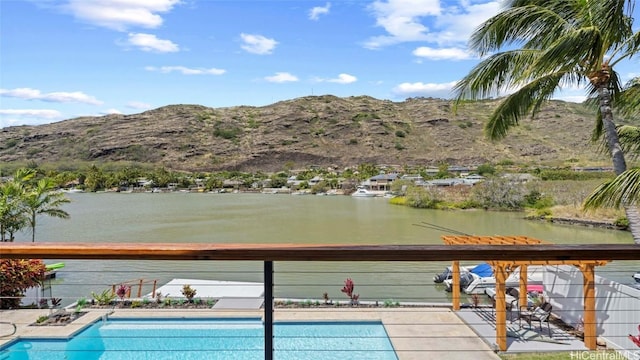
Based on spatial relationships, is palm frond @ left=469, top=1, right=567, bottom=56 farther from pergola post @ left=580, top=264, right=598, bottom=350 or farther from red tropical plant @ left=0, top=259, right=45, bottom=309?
red tropical plant @ left=0, top=259, right=45, bottom=309

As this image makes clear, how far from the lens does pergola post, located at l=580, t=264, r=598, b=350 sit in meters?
5.97

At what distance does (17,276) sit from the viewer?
7953 millimetres

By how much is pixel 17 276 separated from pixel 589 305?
8.96 meters

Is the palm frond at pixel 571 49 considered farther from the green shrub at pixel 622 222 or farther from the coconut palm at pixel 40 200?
the green shrub at pixel 622 222

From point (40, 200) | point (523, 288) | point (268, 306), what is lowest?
point (523, 288)

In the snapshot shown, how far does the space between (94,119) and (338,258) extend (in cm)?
7840

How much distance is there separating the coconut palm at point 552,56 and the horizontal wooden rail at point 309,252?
396 centimetres

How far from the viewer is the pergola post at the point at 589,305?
5.97 metres

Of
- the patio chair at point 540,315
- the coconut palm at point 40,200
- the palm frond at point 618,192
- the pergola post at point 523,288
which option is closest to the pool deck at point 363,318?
the patio chair at point 540,315

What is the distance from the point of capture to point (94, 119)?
7094 centimetres

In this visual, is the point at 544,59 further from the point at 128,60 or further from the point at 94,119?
the point at 94,119

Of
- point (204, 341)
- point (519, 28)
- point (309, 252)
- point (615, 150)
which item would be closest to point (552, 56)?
point (615, 150)

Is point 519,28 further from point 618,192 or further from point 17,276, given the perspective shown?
point 17,276

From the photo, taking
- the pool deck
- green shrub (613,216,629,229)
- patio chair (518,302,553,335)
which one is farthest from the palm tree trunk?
green shrub (613,216,629,229)
